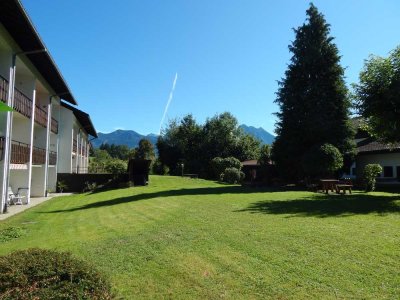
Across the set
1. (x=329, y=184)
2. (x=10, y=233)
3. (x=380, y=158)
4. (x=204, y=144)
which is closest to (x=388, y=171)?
(x=380, y=158)

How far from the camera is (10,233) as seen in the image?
444 inches

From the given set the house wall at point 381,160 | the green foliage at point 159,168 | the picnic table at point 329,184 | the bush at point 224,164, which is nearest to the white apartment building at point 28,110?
the bush at point 224,164

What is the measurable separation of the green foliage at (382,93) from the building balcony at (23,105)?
55.9ft

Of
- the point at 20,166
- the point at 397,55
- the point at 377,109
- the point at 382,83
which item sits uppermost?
the point at 397,55

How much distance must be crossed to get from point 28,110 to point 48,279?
19880 millimetres

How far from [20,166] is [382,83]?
1961 cm

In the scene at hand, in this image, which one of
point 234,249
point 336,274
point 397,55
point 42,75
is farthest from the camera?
point 42,75

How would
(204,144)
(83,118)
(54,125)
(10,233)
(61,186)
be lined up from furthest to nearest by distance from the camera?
(204,144)
(83,118)
(61,186)
(54,125)
(10,233)

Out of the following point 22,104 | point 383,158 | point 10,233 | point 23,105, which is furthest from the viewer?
point 383,158

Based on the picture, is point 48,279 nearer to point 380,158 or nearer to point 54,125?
point 54,125

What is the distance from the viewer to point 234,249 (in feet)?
24.3

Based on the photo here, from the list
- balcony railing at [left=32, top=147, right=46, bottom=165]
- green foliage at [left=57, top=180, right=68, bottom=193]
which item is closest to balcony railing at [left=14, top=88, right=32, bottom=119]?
balcony railing at [left=32, top=147, right=46, bottom=165]

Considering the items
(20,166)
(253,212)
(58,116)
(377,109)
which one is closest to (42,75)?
(20,166)

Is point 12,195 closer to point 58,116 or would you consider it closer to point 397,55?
point 58,116
